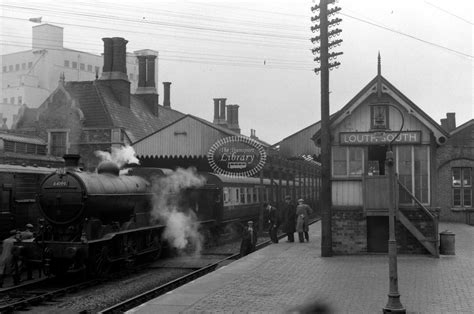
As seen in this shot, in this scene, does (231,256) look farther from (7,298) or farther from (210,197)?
(7,298)

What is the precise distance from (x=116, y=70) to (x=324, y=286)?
2525cm

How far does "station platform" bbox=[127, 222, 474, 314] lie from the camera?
8773 mm

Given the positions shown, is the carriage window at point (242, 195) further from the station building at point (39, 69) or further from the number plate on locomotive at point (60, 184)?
the station building at point (39, 69)

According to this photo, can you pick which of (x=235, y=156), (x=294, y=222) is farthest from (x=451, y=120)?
(x=294, y=222)

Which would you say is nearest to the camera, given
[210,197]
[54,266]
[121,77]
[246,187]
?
[54,266]

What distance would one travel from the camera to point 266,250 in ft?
52.9

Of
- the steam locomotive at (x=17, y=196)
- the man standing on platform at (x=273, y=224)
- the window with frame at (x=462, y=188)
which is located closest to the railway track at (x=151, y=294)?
the man standing on platform at (x=273, y=224)

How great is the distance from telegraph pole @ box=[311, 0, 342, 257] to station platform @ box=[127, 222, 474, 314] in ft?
2.65

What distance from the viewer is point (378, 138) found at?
14578 millimetres

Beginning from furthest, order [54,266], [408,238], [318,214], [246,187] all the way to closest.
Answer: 1. [318,214]
2. [246,187]
3. [408,238]
4. [54,266]

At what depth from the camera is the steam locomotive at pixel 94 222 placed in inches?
489

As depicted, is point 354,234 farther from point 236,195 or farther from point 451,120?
point 451,120

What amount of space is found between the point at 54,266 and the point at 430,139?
10.4 m

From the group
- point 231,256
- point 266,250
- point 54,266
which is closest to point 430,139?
point 266,250
